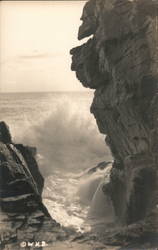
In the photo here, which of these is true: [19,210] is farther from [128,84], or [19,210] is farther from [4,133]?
[128,84]

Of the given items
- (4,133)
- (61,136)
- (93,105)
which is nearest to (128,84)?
(93,105)

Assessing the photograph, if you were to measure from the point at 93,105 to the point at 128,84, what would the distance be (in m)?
3.58

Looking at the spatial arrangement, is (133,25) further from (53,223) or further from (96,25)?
(53,223)

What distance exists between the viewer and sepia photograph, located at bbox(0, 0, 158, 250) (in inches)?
607

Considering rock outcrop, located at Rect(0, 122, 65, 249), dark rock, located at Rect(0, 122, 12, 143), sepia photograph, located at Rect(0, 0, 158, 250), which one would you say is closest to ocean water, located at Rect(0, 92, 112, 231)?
sepia photograph, located at Rect(0, 0, 158, 250)

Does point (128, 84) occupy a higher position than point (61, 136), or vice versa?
point (128, 84)

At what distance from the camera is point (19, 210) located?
53.2ft

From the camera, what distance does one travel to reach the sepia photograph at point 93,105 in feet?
50.6

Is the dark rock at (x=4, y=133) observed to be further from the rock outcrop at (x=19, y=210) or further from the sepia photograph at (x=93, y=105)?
the rock outcrop at (x=19, y=210)

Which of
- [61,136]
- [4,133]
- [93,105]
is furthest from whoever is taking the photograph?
[61,136]

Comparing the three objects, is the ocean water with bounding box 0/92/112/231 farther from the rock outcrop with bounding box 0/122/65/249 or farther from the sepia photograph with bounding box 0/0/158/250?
the rock outcrop with bounding box 0/122/65/249

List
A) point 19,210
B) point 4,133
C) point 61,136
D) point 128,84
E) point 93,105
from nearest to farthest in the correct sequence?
point 19,210 → point 128,84 → point 4,133 → point 93,105 → point 61,136

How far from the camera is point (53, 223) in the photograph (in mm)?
15867

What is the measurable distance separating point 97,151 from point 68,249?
23.1 meters
